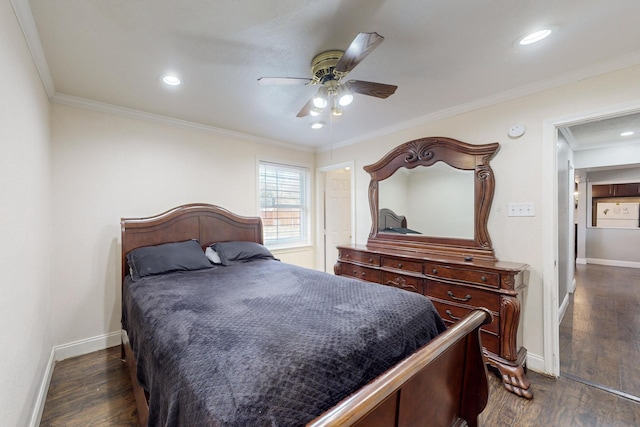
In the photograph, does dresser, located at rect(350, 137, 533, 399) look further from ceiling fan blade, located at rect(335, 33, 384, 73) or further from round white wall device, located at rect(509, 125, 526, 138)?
ceiling fan blade, located at rect(335, 33, 384, 73)

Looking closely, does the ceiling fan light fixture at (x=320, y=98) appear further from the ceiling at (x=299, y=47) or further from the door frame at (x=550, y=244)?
the door frame at (x=550, y=244)

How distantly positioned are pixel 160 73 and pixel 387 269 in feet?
8.96

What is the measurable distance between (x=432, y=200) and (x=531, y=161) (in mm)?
946

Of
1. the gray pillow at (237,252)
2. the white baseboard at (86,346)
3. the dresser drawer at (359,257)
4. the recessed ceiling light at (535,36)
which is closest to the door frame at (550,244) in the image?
the recessed ceiling light at (535,36)

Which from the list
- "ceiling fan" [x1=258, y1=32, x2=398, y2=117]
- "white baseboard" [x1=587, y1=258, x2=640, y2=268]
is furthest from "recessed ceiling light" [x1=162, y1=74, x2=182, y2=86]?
"white baseboard" [x1=587, y1=258, x2=640, y2=268]

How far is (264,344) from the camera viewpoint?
1.08 metres

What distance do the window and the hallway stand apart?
11.2ft

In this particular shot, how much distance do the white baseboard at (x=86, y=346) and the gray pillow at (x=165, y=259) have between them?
2.72 ft

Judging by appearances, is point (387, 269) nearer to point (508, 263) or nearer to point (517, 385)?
point (508, 263)

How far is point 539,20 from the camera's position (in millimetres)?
1523

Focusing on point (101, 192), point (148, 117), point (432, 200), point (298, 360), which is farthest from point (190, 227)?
point (432, 200)

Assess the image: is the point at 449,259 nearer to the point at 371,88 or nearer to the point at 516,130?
the point at 516,130

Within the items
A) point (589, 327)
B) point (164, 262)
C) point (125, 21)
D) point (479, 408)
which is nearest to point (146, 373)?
point (164, 262)

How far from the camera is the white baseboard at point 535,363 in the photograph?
88.7 inches
